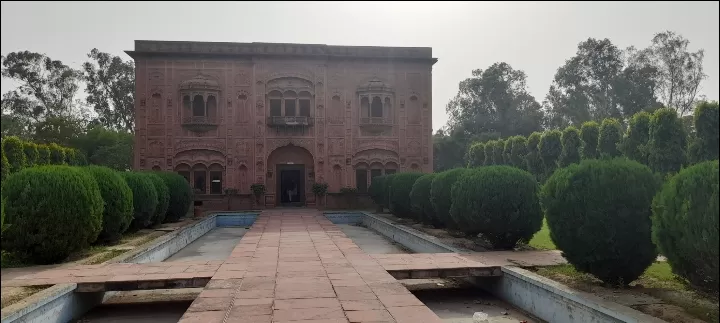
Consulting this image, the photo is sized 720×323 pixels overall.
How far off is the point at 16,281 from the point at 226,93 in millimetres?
19189

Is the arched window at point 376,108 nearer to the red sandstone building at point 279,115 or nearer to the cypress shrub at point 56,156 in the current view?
the red sandstone building at point 279,115

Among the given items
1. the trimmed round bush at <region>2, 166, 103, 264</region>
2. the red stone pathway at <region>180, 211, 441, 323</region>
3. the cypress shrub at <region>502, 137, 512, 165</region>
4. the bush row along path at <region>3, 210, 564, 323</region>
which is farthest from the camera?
the cypress shrub at <region>502, 137, 512, 165</region>

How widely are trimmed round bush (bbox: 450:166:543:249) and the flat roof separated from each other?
1743cm

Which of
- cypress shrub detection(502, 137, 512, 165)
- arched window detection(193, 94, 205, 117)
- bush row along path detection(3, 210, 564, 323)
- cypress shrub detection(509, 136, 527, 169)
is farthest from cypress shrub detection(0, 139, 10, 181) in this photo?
cypress shrub detection(502, 137, 512, 165)

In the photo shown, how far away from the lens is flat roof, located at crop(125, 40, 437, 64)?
25.3 meters

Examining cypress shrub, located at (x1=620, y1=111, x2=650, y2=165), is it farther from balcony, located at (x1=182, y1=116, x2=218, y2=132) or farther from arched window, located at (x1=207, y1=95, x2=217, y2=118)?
arched window, located at (x1=207, y1=95, x2=217, y2=118)

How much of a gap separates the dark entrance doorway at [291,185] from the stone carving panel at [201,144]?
3.21 meters

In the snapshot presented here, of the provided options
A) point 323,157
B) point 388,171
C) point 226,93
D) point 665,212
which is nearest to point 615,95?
point 388,171

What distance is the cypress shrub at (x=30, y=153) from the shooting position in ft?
70.1

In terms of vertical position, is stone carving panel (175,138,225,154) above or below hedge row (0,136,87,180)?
above

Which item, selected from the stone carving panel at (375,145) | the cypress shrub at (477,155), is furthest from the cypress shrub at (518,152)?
the stone carving panel at (375,145)

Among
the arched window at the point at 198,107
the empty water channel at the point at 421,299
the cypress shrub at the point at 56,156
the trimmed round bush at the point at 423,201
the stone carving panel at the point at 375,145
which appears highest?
the arched window at the point at 198,107

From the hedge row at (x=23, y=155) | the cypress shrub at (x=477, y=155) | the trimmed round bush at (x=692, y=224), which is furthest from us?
the cypress shrub at (x=477, y=155)

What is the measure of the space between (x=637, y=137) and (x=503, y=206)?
455 inches
